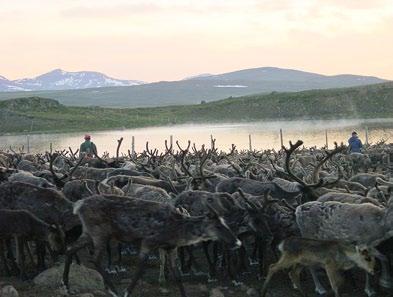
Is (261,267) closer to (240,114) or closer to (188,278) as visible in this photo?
(188,278)

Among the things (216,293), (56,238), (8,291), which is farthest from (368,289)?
(8,291)

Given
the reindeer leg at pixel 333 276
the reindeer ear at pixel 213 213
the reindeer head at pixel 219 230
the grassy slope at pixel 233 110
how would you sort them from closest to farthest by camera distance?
1. the reindeer leg at pixel 333 276
2. the reindeer head at pixel 219 230
3. the reindeer ear at pixel 213 213
4. the grassy slope at pixel 233 110

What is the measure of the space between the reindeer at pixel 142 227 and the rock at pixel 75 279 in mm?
187

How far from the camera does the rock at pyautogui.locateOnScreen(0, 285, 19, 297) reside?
7508 millimetres

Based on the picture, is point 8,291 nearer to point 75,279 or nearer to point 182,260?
point 75,279

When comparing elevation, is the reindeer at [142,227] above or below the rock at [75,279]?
above

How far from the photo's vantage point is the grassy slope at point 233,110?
2653 inches

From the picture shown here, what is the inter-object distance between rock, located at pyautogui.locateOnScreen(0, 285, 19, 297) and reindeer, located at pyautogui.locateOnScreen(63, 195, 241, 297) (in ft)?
2.18

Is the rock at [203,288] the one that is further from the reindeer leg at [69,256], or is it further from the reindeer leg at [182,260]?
the reindeer leg at [69,256]

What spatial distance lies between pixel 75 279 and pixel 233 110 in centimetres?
7335

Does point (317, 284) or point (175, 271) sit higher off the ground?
point (175, 271)

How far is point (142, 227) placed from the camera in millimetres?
7812

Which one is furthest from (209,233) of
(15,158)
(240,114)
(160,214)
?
(240,114)

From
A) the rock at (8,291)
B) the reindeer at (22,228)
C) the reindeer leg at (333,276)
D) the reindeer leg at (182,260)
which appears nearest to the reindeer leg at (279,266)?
Result: the reindeer leg at (333,276)
